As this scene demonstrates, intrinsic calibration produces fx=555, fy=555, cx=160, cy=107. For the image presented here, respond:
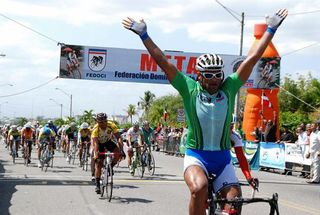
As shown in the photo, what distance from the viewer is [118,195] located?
1234 cm

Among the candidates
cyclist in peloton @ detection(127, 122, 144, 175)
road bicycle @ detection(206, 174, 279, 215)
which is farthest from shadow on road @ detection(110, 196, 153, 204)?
road bicycle @ detection(206, 174, 279, 215)

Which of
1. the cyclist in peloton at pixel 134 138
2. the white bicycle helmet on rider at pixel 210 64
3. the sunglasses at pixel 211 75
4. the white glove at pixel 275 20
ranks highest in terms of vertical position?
the white glove at pixel 275 20

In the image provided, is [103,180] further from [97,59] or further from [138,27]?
[97,59]

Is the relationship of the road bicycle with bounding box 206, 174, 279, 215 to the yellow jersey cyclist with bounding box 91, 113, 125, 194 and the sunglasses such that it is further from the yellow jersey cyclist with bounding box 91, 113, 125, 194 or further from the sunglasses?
the yellow jersey cyclist with bounding box 91, 113, 125, 194

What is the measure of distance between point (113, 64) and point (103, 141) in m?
12.5

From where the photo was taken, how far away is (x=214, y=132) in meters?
4.96

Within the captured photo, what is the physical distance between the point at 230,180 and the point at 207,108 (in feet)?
2.20

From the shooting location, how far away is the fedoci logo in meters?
24.2

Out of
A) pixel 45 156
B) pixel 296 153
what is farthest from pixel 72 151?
pixel 296 153

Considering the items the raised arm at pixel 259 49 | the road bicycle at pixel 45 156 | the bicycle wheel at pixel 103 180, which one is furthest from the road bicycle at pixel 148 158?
the raised arm at pixel 259 49

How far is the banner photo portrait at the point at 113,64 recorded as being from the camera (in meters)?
24.2

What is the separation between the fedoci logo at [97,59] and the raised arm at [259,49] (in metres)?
19.3

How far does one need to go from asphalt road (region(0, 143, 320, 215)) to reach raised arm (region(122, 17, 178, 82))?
205 inches

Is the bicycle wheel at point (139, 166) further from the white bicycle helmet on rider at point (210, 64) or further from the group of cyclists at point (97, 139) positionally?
the white bicycle helmet on rider at point (210, 64)
